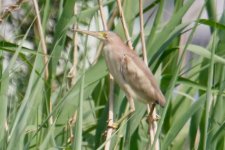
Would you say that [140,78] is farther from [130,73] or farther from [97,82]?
[97,82]

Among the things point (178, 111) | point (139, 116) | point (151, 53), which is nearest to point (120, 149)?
point (139, 116)

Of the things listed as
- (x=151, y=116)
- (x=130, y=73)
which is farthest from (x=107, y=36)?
(x=151, y=116)

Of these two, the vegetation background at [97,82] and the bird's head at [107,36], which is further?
the bird's head at [107,36]

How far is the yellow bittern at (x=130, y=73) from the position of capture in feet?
5.58

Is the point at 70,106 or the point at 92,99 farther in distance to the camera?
the point at 92,99

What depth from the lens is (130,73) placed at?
1.74 meters

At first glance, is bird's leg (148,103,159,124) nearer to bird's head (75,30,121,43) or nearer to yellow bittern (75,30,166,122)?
yellow bittern (75,30,166,122)

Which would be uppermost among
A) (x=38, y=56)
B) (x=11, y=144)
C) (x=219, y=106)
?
(x=38, y=56)

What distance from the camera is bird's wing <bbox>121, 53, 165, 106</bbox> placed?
1.70 metres

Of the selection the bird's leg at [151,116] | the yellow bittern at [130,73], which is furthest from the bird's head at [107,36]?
the bird's leg at [151,116]

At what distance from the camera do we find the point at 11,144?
1470mm

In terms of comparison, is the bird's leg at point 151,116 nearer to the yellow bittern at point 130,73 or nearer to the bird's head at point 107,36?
the yellow bittern at point 130,73

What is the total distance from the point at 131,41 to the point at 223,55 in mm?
271

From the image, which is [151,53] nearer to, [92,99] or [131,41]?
[131,41]
